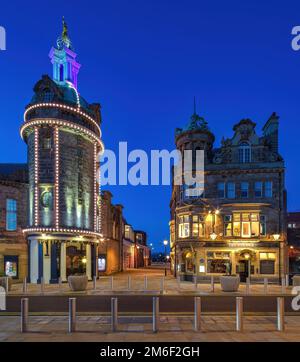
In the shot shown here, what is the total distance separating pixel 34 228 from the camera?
29.3 meters

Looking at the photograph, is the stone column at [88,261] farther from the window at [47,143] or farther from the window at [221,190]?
the window at [221,190]

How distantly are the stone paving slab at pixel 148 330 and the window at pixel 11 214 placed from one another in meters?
19.8

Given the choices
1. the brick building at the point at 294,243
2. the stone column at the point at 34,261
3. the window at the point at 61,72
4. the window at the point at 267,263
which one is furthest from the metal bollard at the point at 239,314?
the window at the point at 61,72

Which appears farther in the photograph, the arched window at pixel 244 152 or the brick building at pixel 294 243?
the brick building at pixel 294 243

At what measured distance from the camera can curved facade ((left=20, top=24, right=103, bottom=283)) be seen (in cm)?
2956

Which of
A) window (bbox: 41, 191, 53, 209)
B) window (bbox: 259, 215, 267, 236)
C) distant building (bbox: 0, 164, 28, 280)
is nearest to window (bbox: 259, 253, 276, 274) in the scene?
window (bbox: 259, 215, 267, 236)

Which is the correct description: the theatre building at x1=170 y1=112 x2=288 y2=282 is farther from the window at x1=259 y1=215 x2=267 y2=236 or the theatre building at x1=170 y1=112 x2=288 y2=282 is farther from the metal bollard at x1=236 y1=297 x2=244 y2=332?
the metal bollard at x1=236 y1=297 x2=244 y2=332

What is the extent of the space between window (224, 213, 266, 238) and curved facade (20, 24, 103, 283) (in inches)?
512

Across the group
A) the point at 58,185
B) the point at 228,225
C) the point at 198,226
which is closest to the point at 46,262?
the point at 58,185

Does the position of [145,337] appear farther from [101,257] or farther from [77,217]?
[101,257]

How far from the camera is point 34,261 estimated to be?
2966 cm

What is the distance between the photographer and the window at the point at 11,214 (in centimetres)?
3050

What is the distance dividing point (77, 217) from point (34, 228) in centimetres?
398
